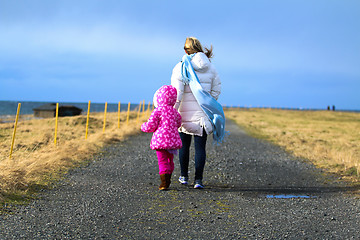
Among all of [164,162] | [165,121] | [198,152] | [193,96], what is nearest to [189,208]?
[164,162]

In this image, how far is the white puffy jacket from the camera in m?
5.44

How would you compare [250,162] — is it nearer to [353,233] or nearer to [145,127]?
[145,127]

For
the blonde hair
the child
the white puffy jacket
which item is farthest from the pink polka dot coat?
the blonde hair

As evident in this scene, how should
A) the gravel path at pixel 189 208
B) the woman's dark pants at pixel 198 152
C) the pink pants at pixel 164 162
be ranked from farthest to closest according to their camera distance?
the woman's dark pants at pixel 198 152
the pink pants at pixel 164 162
the gravel path at pixel 189 208

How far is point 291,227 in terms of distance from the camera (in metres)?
3.88

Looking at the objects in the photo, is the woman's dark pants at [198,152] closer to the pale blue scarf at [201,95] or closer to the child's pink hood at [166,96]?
the pale blue scarf at [201,95]

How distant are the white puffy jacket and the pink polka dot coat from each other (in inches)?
5.5

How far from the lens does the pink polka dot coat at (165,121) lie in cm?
536

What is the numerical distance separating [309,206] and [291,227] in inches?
43.0

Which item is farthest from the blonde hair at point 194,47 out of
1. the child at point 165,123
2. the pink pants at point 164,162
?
the pink pants at point 164,162

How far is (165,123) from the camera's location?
5.36m

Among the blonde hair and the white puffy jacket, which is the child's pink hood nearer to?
the white puffy jacket

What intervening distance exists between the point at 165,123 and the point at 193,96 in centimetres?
58

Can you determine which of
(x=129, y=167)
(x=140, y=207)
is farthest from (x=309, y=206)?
(x=129, y=167)
